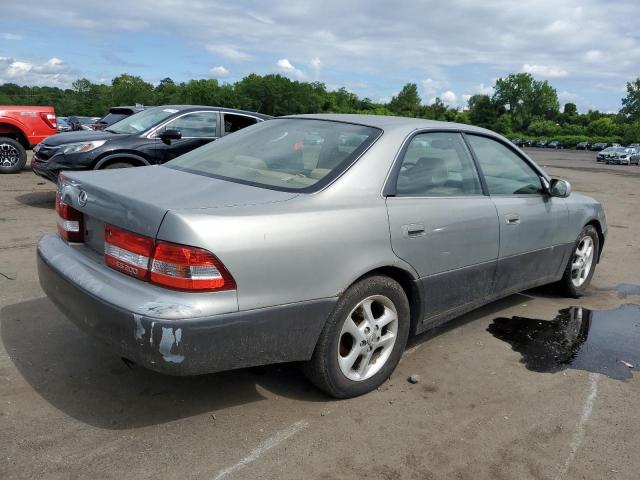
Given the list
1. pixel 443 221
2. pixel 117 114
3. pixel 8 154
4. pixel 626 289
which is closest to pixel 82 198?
pixel 443 221

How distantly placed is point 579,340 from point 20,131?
38.8ft

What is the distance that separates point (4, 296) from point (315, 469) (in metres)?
3.29

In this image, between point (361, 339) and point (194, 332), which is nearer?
point (194, 332)

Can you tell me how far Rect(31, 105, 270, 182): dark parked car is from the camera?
7895 mm

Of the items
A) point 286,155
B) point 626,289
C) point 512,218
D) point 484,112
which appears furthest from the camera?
point 484,112

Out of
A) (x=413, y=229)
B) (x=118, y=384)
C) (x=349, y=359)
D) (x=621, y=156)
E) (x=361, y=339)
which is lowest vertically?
(x=621, y=156)

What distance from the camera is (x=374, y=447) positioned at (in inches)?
109

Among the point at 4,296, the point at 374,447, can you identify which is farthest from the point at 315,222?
the point at 4,296

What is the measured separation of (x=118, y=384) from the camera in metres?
3.28

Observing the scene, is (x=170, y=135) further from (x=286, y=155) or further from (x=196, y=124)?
(x=286, y=155)

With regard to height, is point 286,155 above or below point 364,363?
above

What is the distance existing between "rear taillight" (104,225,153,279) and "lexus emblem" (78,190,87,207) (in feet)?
0.91

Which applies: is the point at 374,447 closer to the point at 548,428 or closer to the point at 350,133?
the point at 548,428

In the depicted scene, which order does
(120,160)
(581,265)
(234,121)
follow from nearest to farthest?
(581,265), (120,160), (234,121)
